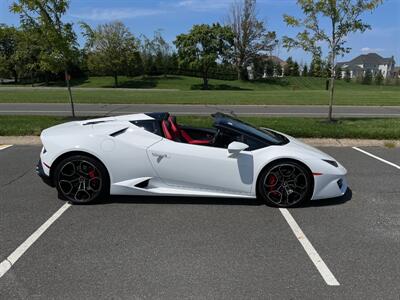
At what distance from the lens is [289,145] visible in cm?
484

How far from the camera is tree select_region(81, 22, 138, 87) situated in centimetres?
4847

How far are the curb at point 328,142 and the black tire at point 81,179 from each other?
4625 millimetres

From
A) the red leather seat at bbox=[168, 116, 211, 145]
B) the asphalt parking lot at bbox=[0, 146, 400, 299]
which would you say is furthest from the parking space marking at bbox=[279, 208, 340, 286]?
the red leather seat at bbox=[168, 116, 211, 145]

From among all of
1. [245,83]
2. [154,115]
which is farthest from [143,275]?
[245,83]

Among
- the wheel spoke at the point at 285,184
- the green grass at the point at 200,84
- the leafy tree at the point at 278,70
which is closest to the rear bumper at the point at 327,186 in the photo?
the wheel spoke at the point at 285,184

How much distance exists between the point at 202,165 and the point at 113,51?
4759 centimetres

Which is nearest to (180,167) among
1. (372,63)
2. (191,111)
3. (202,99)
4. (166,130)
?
(166,130)

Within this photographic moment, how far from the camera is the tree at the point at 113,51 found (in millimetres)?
48469

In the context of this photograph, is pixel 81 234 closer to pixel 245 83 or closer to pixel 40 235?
pixel 40 235

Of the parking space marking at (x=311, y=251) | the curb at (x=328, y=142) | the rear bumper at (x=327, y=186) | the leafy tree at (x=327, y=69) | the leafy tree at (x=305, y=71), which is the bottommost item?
the parking space marking at (x=311, y=251)

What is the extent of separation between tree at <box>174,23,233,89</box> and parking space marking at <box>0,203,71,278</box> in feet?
156

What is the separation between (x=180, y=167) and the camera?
452 centimetres

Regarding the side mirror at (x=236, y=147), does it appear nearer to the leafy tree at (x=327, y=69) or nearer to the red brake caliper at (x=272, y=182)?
the red brake caliper at (x=272, y=182)

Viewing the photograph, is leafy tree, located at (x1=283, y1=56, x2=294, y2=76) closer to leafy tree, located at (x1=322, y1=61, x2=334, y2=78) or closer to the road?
the road
